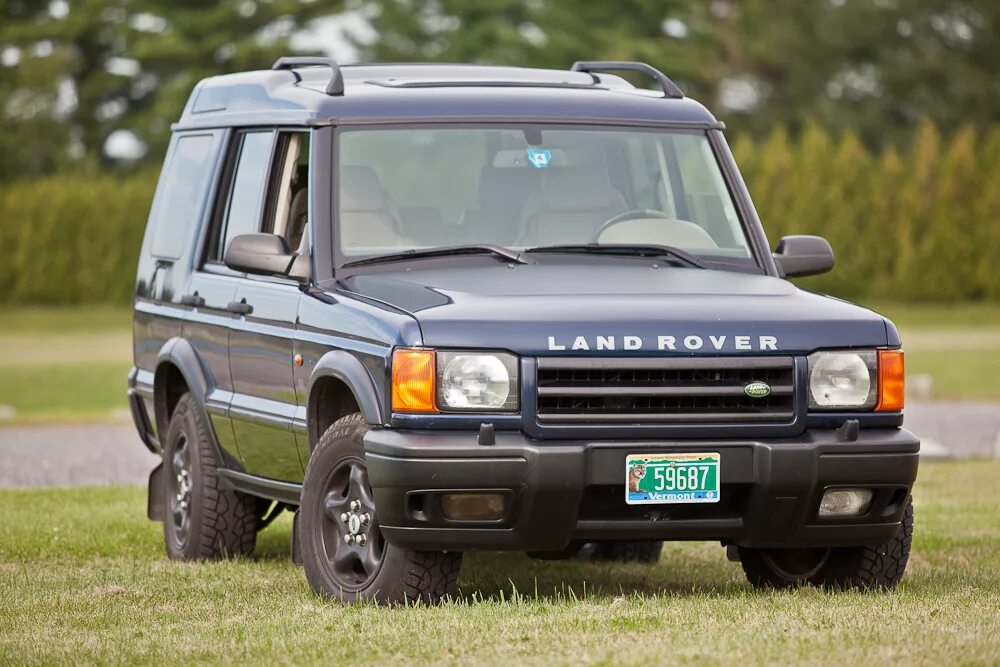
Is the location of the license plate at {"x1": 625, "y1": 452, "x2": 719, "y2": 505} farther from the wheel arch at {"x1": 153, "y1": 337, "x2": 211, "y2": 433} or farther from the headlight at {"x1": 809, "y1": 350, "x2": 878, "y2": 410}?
the wheel arch at {"x1": 153, "y1": 337, "x2": 211, "y2": 433}

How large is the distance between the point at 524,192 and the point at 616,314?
55.8 inches

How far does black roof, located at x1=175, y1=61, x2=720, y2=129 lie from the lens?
27.6ft

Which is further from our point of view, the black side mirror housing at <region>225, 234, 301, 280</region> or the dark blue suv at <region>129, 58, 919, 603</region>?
the black side mirror housing at <region>225, 234, 301, 280</region>

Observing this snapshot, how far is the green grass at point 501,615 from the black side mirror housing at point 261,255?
4.20 ft

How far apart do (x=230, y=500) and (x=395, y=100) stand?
211 cm

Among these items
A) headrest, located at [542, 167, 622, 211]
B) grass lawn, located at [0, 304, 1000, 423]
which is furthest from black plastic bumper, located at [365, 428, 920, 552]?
grass lawn, located at [0, 304, 1000, 423]

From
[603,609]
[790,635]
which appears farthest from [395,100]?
[790,635]

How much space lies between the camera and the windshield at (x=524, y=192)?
27.0ft

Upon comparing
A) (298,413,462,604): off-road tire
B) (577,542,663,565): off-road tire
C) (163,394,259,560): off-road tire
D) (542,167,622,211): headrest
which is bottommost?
(577,542,663,565): off-road tire

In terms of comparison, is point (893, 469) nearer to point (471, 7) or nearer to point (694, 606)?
point (694, 606)

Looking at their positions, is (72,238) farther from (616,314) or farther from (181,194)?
(616,314)

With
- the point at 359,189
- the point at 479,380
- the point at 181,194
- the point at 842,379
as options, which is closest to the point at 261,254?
the point at 359,189

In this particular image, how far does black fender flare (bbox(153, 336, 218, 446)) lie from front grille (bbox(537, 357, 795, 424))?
8.66 ft

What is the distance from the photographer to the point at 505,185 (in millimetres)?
8383
